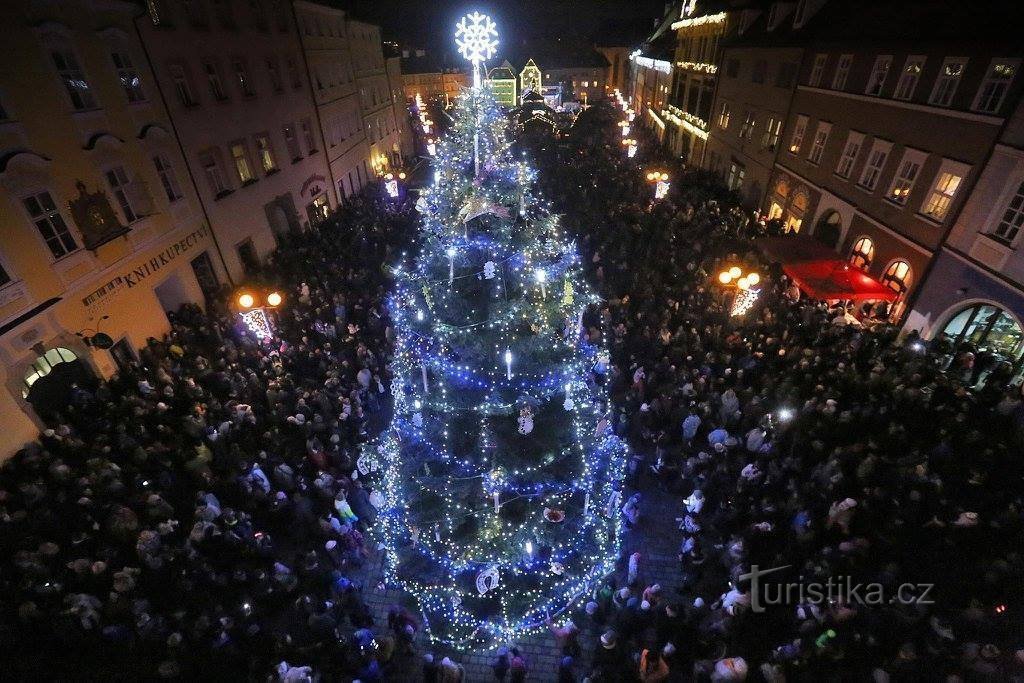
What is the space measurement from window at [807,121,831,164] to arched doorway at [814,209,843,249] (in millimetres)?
2453

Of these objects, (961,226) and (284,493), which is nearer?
(284,493)

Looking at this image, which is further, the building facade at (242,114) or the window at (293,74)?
the window at (293,74)

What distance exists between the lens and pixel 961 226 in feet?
43.4

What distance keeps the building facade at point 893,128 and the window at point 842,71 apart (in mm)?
49

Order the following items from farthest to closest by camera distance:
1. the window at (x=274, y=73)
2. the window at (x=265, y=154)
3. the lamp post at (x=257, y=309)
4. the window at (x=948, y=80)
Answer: the window at (x=274, y=73) → the window at (x=265, y=154) → the window at (x=948, y=80) → the lamp post at (x=257, y=309)

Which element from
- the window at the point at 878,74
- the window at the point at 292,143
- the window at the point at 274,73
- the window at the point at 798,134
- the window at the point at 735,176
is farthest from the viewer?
the window at the point at 735,176

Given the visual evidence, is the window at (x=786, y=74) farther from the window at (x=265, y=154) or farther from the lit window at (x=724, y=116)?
the window at (x=265, y=154)

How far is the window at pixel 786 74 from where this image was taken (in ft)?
70.3

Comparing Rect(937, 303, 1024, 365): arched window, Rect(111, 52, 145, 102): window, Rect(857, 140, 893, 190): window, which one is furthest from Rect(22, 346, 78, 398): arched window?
Rect(857, 140, 893, 190): window

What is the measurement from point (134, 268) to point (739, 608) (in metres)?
16.9

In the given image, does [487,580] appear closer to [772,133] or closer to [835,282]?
[835,282]

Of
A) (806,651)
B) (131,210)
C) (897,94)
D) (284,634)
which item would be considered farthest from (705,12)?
(284,634)

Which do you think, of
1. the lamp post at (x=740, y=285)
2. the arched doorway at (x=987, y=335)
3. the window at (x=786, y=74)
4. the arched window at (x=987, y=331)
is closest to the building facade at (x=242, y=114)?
the lamp post at (x=740, y=285)

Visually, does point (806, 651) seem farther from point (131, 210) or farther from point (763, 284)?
point (131, 210)
